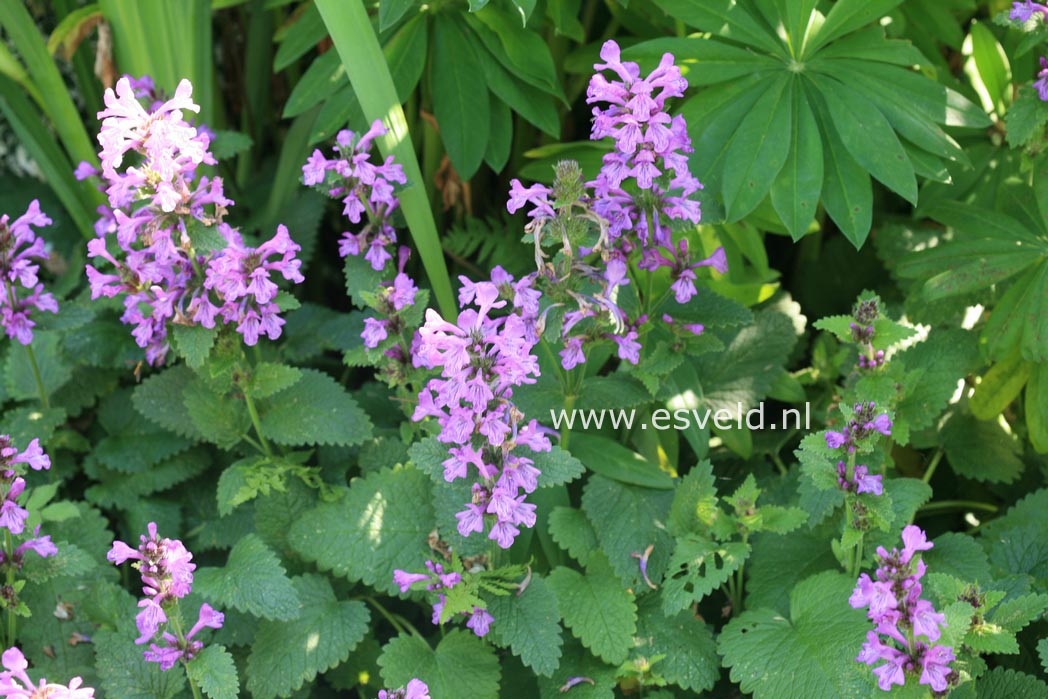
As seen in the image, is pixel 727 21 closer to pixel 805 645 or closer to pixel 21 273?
pixel 805 645

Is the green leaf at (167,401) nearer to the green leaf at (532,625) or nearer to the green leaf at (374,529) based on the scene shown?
the green leaf at (374,529)

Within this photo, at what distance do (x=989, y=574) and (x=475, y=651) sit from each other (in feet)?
2.59

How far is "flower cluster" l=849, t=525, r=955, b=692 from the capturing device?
1.33 metres

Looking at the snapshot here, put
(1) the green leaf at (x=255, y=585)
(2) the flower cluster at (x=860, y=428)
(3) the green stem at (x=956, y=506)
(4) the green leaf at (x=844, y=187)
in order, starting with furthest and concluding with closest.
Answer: (3) the green stem at (x=956, y=506)
(4) the green leaf at (x=844, y=187)
(1) the green leaf at (x=255, y=585)
(2) the flower cluster at (x=860, y=428)

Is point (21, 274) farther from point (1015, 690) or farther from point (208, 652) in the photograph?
point (1015, 690)

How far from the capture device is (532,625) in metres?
1.70

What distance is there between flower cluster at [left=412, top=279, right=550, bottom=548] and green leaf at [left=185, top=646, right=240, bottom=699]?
0.37 m

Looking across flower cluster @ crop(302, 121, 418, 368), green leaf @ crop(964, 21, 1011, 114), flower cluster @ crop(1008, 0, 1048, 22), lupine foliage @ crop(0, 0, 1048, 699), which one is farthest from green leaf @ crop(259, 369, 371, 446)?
green leaf @ crop(964, 21, 1011, 114)

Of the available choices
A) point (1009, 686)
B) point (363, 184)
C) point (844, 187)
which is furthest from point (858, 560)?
point (363, 184)

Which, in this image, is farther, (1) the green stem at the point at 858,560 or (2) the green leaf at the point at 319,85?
(2) the green leaf at the point at 319,85

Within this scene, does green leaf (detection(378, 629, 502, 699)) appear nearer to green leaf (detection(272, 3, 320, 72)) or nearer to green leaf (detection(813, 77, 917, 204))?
green leaf (detection(813, 77, 917, 204))

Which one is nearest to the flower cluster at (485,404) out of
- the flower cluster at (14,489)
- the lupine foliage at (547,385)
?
the lupine foliage at (547,385)

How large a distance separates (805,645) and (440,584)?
1.77 ft

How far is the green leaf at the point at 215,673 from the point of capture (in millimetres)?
1579
